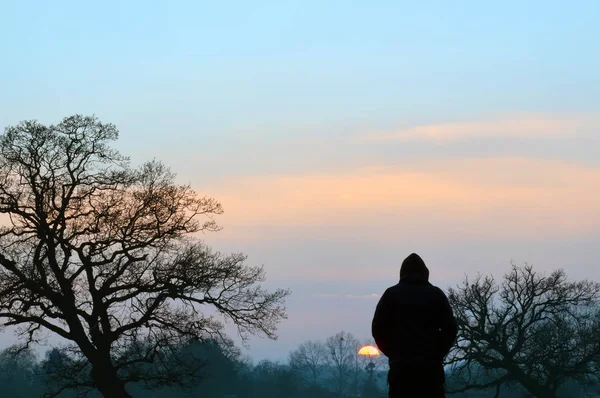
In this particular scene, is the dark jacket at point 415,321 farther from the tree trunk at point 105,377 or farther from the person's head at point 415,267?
the tree trunk at point 105,377

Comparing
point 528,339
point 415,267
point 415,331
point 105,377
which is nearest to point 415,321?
point 415,331

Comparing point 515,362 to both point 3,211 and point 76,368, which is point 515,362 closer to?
point 76,368

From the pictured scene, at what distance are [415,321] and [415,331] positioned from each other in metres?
0.10

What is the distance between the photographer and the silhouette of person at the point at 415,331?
929 centimetres

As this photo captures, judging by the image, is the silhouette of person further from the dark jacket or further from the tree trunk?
the tree trunk

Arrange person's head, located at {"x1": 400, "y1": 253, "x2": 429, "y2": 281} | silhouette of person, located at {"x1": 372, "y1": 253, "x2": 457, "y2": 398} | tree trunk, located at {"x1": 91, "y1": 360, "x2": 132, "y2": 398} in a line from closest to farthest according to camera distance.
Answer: silhouette of person, located at {"x1": 372, "y1": 253, "x2": 457, "y2": 398} → person's head, located at {"x1": 400, "y1": 253, "x2": 429, "y2": 281} → tree trunk, located at {"x1": 91, "y1": 360, "x2": 132, "y2": 398}

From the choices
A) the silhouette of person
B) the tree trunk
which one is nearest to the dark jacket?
the silhouette of person

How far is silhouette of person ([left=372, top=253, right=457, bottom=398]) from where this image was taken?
929 centimetres

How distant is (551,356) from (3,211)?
26.6 metres

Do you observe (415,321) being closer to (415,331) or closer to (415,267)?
(415,331)

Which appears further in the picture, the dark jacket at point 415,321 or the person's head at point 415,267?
the person's head at point 415,267

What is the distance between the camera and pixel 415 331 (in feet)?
30.8

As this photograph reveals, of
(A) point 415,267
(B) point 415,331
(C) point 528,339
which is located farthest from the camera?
(C) point 528,339

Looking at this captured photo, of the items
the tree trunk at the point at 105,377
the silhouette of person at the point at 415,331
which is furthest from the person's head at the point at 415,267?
the tree trunk at the point at 105,377
